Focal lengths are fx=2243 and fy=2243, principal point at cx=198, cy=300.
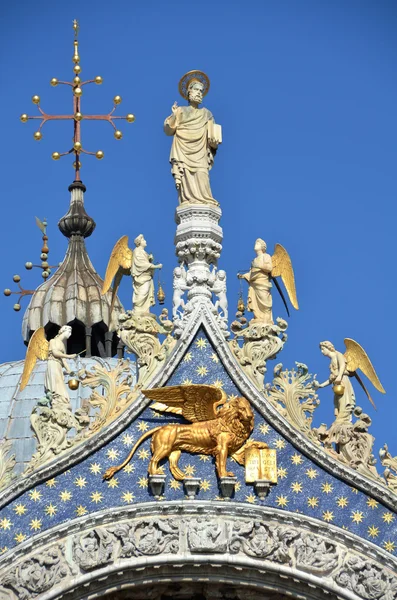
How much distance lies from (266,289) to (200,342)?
3.29ft

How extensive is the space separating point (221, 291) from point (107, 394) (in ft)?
6.04

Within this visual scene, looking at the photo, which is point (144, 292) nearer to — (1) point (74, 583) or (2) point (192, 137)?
(2) point (192, 137)

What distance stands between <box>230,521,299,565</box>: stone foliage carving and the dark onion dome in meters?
11.4

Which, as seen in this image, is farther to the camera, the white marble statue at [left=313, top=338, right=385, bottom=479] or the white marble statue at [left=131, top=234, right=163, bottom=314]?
the white marble statue at [left=131, top=234, right=163, bottom=314]

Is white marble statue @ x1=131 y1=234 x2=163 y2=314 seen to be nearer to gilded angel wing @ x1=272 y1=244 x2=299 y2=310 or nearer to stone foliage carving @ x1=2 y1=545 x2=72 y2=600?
gilded angel wing @ x1=272 y1=244 x2=299 y2=310

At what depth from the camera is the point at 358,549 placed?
78.2ft

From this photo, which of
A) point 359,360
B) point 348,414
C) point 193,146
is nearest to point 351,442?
point 348,414

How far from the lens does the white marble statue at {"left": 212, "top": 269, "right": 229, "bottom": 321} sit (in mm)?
25281

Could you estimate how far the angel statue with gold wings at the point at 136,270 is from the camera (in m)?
25.2

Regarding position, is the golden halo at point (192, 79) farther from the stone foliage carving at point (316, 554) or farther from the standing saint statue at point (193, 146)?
the stone foliage carving at point (316, 554)

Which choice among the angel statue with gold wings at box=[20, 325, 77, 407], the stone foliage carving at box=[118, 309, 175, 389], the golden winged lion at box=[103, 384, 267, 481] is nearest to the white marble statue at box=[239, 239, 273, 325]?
the stone foliage carving at box=[118, 309, 175, 389]

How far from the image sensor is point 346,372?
81.9ft

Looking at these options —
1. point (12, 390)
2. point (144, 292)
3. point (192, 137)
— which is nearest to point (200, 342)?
point (144, 292)

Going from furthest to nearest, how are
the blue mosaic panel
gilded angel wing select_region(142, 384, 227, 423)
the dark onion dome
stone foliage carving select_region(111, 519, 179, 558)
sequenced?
the dark onion dome
gilded angel wing select_region(142, 384, 227, 423)
the blue mosaic panel
stone foliage carving select_region(111, 519, 179, 558)
